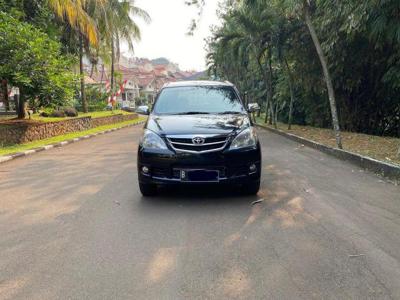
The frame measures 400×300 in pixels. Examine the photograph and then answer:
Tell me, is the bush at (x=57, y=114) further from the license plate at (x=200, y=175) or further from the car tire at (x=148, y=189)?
the license plate at (x=200, y=175)

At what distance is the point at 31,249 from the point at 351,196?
15.0ft

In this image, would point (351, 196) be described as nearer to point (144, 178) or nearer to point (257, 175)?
point (257, 175)

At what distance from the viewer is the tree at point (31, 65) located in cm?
1388

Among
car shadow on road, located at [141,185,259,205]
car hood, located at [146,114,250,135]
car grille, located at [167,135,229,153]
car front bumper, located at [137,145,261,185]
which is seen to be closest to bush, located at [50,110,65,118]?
car hood, located at [146,114,250,135]

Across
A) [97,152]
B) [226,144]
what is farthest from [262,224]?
[97,152]

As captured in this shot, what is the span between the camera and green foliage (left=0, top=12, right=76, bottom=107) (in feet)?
45.6

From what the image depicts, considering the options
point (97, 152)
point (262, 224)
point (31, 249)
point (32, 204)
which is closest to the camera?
point (31, 249)

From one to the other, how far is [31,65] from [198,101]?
9447mm

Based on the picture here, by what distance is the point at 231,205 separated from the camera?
5.72 meters

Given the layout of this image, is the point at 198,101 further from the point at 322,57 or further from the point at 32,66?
the point at 32,66

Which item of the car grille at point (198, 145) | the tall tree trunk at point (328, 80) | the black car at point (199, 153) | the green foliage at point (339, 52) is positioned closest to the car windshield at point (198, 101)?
the black car at point (199, 153)

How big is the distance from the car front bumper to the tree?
9.69 m

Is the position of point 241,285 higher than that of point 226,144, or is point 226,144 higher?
point 226,144

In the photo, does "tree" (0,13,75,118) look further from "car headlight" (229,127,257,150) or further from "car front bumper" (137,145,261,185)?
"car headlight" (229,127,257,150)
